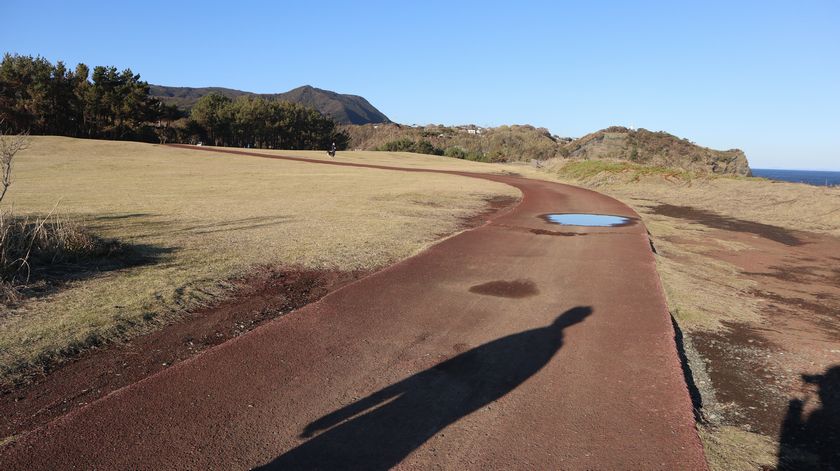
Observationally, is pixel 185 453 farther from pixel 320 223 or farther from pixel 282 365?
pixel 320 223

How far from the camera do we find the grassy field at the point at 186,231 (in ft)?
19.3

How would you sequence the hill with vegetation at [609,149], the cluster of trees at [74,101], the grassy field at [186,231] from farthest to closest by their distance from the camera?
the hill with vegetation at [609,149] → the cluster of trees at [74,101] → the grassy field at [186,231]

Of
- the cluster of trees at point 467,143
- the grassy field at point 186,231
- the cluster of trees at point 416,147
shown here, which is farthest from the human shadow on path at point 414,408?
the cluster of trees at point 416,147

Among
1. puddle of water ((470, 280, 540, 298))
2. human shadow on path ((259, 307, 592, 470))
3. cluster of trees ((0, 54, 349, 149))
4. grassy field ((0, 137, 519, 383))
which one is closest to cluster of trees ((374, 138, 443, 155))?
cluster of trees ((0, 54, 349, 149))

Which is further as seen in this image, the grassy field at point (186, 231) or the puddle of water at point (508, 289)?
the puddle of water at point (508, 289)

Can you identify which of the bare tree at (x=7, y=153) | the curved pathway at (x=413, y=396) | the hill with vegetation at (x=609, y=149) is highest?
the hill with vegetation at (x=609, y=149)

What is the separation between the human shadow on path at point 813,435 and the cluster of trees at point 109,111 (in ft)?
187

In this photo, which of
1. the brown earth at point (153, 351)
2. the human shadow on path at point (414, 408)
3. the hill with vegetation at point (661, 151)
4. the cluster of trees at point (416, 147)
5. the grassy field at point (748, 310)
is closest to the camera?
the human shadow on path at point (414, 408)

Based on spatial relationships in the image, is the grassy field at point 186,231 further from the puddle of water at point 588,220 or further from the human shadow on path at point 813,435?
the human shadow on path at point 813,435

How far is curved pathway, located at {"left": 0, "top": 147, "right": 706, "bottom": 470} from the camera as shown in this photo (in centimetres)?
373

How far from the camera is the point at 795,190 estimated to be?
23609 mm

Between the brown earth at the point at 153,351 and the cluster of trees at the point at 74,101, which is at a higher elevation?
the cluster of trees at the point at 74,101

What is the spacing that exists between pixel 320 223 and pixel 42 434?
1036 cm

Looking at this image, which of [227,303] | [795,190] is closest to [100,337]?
[227,303]
